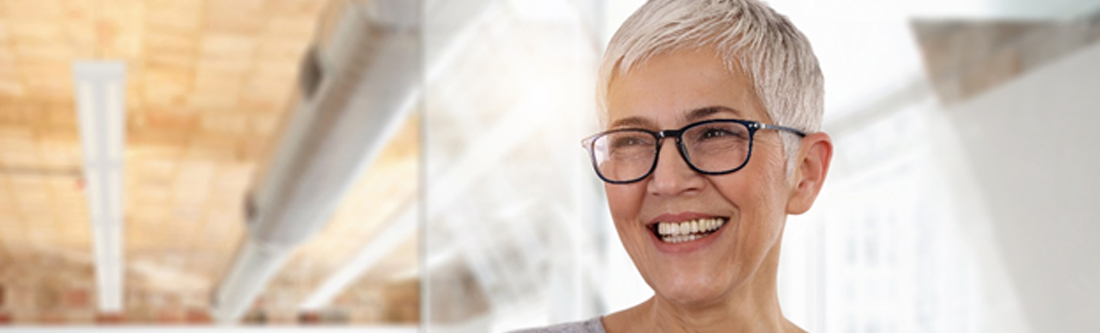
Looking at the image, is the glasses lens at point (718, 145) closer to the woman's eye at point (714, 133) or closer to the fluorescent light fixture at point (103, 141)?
the woman's eye at point (714, 133)

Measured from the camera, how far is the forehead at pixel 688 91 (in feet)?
2.24

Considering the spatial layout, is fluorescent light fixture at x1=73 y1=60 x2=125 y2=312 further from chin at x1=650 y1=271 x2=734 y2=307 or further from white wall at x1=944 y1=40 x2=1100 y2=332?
chin at x1=650 y1=271 x2=734 y2=307

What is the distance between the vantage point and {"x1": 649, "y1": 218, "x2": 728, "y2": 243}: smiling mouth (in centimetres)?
68

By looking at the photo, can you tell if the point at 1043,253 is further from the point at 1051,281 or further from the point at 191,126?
the point at 191,126

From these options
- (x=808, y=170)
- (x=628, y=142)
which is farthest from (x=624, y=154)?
(x=808, y=170)

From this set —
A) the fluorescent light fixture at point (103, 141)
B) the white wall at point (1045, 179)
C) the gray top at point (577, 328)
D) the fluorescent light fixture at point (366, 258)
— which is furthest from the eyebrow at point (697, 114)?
the fluorescent light fixture at point (366, 258)

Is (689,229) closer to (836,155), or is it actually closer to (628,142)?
(628,142)

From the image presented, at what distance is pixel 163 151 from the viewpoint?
23.5 ft

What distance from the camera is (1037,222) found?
166 cm

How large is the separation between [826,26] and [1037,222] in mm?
750

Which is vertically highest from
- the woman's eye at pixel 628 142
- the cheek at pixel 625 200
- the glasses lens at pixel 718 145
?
the woman's eye at pixel 628 142

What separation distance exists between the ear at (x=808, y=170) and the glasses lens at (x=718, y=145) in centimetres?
5

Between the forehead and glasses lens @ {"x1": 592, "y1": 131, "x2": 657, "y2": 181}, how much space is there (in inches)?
0.4

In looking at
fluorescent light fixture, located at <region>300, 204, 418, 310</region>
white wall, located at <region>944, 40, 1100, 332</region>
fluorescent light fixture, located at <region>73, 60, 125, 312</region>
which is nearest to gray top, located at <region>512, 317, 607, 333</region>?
A: white wall, located at <region>944, 40, 1100, 332</region>
